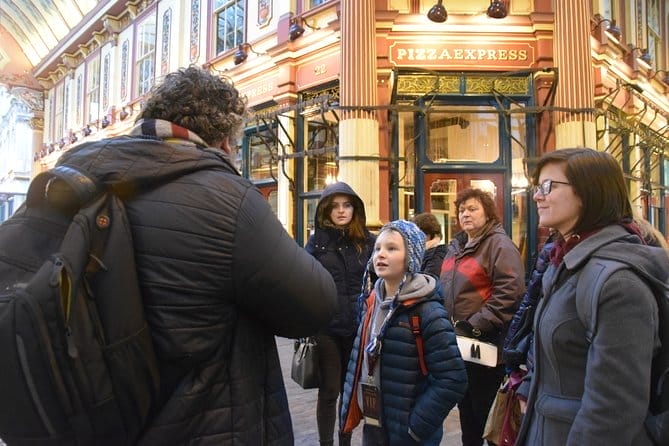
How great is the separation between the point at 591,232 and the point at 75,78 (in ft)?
70.4

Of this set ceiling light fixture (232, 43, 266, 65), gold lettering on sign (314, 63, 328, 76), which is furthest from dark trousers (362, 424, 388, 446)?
ceiling light fixture (232, 43, 266, 65)

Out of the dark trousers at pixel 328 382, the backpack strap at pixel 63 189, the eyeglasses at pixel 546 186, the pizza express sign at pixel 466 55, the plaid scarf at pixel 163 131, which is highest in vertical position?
the pizza express sign at pixel 466 55

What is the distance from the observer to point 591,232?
171 centimetres

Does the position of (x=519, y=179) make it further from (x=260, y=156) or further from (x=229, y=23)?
(x=229, y=23)

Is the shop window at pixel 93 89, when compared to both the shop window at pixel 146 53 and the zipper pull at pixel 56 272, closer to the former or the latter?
the shop window at pixel 146 53

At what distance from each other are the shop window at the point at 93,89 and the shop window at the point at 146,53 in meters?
3.45

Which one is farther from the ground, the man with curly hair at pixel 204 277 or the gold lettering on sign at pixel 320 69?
the gold lettering on sign at pixel 320 69

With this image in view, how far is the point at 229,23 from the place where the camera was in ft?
35.2

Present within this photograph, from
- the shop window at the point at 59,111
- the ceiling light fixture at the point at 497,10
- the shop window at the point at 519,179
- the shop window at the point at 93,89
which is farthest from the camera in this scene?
the shop window at the point at 59,111

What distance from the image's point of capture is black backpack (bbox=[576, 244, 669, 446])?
4.74 feet

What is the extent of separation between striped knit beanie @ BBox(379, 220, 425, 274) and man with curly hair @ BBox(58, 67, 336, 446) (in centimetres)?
113

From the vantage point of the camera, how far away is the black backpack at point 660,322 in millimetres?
Result: 1444

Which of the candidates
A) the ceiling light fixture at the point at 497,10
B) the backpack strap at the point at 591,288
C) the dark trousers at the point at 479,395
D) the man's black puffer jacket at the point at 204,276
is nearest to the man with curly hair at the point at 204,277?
the man's black puffer jacket at the point at 204,276

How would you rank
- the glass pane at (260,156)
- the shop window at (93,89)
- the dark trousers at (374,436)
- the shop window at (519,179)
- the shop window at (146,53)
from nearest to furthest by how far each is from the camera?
1. the dark trousers at (374,436)
2. the shop window at (519,179)
3. the glass pane at (260,156)
4. the shop window at (146,53)
5. the shop window at (93,89)
